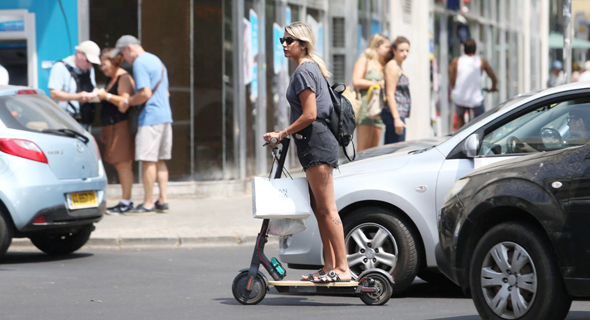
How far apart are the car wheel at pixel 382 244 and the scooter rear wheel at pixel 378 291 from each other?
318 millimetres

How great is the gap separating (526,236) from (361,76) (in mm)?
6642

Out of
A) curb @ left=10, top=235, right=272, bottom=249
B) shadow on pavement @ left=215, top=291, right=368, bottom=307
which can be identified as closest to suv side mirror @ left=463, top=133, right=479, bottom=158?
shadow on pavement @ left=215, top=291, right=368, bottom=307

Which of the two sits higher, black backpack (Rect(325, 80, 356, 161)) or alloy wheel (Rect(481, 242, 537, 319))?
black backpack (Rect(325, 80, 356, 161))

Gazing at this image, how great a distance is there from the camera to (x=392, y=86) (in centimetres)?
1107

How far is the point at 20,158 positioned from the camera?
8352mm

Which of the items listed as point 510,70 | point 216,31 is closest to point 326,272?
point 216,31

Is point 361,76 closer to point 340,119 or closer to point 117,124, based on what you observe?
point 117,124

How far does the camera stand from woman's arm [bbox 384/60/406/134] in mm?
11047

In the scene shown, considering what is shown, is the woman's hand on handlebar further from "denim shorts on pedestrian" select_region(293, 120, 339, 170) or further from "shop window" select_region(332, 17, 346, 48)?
"shop window" select_region(332, 17, 346, 48)

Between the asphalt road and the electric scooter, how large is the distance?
0.09 m

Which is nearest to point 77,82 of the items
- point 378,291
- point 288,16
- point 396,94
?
point 396,94

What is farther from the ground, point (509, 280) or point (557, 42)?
point (557, 42)

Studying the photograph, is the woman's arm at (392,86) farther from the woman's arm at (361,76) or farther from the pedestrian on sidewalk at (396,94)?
the woman's arm at (361,76)

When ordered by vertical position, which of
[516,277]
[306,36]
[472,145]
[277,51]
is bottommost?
[516,277]
